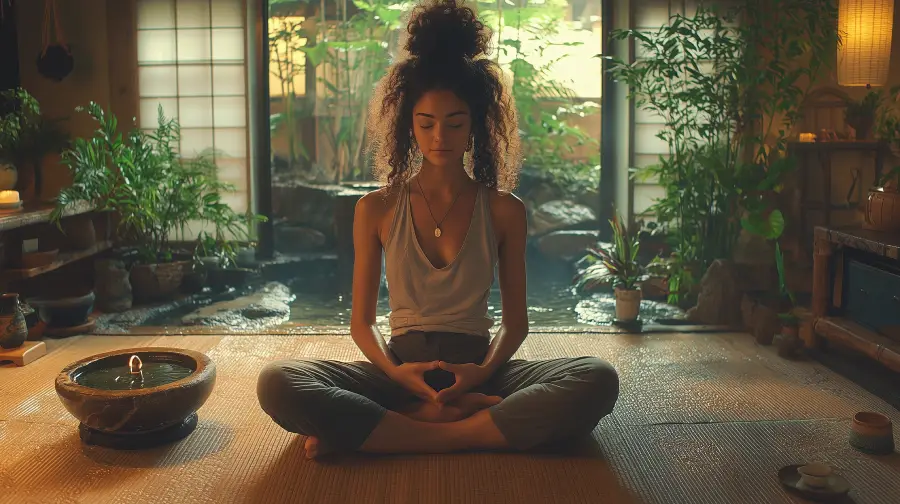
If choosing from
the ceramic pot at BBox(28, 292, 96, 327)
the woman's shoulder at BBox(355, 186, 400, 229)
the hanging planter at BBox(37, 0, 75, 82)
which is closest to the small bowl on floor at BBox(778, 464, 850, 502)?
the woman's shoulder at BBox(355, 186, 400, 229)

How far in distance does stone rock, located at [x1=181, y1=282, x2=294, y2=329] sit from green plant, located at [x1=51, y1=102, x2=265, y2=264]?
0.45 metres

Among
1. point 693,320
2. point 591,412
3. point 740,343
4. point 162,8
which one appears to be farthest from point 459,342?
point 162,8

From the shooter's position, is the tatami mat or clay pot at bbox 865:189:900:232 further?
clay pot at bbox 865:189:900:232

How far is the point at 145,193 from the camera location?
486 cm

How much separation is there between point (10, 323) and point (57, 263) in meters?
0.91

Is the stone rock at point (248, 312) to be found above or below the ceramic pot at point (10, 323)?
below

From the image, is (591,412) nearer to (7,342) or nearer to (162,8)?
(7,342)

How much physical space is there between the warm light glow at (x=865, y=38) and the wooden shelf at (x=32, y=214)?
3792mm

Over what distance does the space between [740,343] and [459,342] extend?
1866 millimetres

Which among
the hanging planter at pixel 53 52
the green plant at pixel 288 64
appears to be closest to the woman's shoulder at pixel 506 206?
the hanging planter at pixel 53 52

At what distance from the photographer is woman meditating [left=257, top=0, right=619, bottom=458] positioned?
2445 millimetres

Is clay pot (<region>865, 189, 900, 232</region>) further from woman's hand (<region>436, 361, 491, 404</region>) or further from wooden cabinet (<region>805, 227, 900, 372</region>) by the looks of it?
woman's hand (<region>436, 361, 491, 404</region>)

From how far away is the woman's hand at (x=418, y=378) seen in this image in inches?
97.6

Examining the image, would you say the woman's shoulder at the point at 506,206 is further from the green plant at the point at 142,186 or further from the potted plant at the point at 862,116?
the potted plant at the point at 862,116
